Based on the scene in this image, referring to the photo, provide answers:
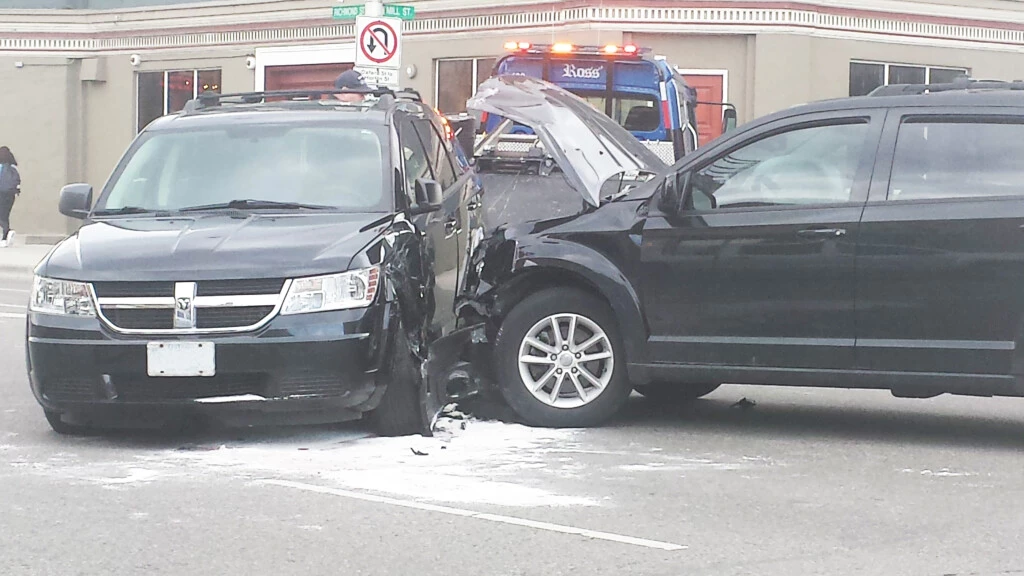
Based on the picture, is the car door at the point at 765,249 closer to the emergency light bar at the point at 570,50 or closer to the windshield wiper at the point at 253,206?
the windshield wiper at the point at 253,206

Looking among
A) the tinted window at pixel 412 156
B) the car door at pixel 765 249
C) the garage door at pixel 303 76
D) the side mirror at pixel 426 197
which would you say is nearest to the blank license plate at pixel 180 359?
the side mirror at pixel 426 197

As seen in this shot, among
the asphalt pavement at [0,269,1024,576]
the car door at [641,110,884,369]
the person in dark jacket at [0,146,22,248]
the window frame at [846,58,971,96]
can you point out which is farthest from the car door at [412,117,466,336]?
the person in dark jacket at [0,146,22,248]

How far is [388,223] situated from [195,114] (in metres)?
1.80

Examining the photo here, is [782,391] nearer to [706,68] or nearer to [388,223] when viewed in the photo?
[388,223]

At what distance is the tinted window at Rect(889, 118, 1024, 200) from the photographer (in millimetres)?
7727

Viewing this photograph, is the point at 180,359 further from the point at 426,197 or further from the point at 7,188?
the point at 7,188

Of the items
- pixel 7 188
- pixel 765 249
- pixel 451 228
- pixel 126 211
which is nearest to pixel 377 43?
pixel 451 228

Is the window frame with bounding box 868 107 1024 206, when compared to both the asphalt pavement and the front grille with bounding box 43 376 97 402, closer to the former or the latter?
the asphalt pavement

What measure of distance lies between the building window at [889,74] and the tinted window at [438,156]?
12492 millimetres

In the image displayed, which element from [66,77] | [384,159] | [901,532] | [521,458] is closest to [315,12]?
[66,77]

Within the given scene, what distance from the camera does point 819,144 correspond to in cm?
812

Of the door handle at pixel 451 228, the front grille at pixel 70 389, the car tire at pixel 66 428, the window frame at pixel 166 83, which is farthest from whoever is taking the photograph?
the window frame at pixel 166 83

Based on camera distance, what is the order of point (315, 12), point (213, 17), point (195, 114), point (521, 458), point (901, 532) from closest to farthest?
point (901, 532), point (521, 458), point (195, 114), point (315, 12), point (213, 17)

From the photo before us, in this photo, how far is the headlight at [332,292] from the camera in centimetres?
740
